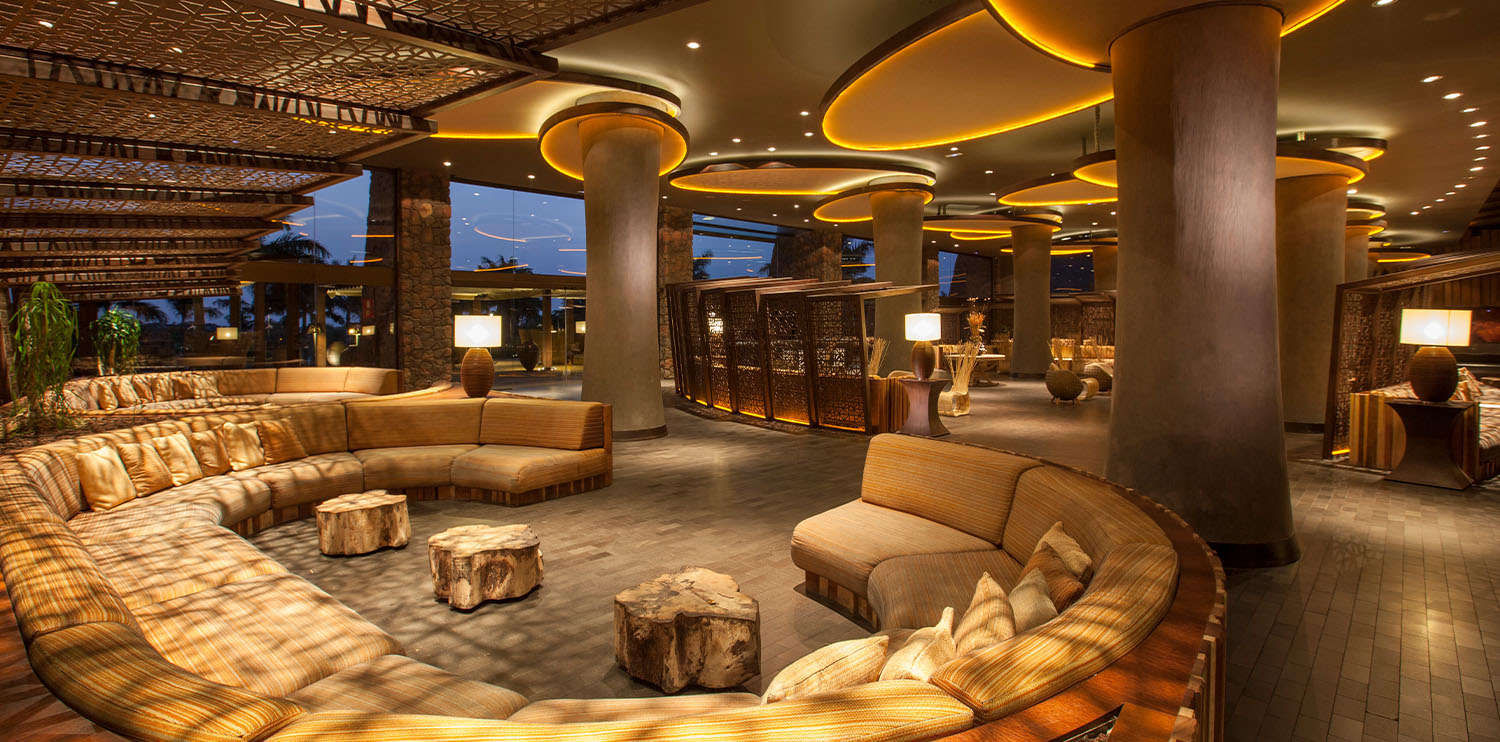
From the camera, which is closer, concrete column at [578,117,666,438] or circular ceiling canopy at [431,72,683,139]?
circular ceiling canopy at [431,72,683,139]

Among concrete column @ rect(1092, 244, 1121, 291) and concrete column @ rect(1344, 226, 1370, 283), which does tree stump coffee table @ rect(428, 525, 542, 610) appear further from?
concrete column @ rect(1092, 244, 1121, 291)

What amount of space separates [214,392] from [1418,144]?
1645 centimetres

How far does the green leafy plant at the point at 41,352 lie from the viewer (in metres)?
4.52

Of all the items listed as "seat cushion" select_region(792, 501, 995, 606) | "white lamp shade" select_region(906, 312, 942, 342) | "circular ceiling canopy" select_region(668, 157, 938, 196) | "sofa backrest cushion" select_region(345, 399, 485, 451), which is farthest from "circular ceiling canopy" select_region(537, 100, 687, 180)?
"seat cushion" select_region(792, 501, 995, 606)

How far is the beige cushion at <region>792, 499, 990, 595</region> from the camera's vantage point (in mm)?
3208

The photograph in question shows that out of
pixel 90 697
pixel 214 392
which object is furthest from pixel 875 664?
pixel 214 392

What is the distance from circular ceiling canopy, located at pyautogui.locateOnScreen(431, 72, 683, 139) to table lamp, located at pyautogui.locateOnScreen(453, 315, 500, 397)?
2617mm

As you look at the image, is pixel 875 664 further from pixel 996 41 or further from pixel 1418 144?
pixel 1418 144

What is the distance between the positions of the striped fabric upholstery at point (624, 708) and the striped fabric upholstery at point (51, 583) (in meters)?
1.06

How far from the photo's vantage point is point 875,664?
1621mm

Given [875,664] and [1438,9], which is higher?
[1438,9]

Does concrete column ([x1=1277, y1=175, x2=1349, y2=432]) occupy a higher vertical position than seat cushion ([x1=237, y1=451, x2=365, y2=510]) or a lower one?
higher

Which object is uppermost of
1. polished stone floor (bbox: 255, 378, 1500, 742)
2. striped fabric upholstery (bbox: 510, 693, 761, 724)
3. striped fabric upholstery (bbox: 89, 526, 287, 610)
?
striped fabric upholstery (bbox: 89, 526, 287, 610)

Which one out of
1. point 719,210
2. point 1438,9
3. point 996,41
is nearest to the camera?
point 1438,9
